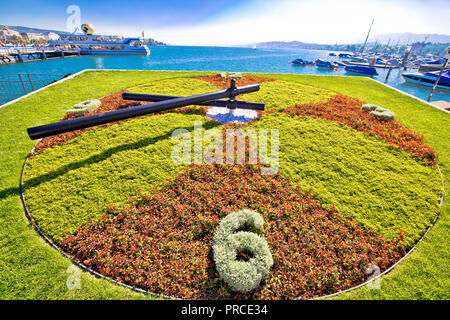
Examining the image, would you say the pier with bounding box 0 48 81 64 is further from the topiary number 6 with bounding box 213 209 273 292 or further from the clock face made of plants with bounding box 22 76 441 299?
the topiary number 6 with bounding box 213 209 273 292

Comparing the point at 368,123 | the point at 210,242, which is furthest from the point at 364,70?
the point at 210,242

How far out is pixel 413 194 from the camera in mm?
7289

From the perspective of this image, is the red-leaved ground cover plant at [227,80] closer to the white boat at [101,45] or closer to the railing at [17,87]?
the railing at [17,87]

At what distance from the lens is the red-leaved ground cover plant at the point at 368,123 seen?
9.46 meters

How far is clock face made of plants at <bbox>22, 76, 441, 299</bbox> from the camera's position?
193 inches

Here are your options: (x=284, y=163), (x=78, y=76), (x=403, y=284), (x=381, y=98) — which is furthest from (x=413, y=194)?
(x=78, y=76)

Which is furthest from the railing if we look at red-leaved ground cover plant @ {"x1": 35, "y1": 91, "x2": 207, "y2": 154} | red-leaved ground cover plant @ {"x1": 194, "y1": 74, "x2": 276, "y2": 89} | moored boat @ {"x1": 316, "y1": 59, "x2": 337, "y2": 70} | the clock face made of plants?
moored boat @ {"x1": 316, "y1": 59, "x2": 337, "y2": 70}

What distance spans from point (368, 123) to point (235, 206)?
992cm

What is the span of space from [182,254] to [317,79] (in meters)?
22.9

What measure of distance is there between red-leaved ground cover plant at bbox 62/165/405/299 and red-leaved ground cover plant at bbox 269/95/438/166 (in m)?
6.44

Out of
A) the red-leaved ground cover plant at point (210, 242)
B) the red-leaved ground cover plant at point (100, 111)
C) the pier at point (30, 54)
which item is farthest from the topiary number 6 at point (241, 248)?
the pier at point (30, 54)

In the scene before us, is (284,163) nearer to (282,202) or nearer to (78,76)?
(282,202)

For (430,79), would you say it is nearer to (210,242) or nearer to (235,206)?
(235,206)

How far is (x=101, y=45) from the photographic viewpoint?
82438 mm
